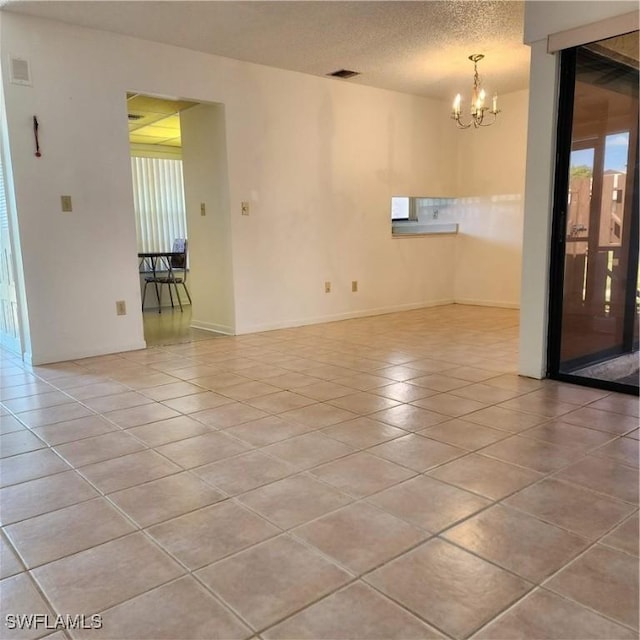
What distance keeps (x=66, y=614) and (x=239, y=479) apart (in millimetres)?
785

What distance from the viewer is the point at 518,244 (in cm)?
642


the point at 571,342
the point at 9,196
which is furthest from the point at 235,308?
the point at 571,342

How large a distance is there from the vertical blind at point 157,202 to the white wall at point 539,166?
5.29 meters

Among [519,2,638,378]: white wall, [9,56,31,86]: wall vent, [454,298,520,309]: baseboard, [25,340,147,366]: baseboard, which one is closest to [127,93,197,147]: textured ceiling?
[9,56,31,86]: wall vent

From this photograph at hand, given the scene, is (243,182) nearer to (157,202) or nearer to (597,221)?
(597,221)

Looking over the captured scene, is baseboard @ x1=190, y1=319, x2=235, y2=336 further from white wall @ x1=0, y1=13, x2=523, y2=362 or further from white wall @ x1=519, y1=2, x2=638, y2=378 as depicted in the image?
Result: white wall @ x1=519, y1=2, x2=638, y2=378

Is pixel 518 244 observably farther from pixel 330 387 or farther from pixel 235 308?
pixel 330 387

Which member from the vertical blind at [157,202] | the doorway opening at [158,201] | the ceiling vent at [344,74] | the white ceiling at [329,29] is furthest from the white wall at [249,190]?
the vertical blind at [157,202]

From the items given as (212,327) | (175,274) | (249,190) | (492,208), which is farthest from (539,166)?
(175,274)

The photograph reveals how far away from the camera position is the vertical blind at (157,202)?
7.45m

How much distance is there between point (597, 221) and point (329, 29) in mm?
2410

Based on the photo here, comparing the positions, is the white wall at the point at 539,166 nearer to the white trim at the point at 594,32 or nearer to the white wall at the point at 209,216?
the white trim at the point at 594,32

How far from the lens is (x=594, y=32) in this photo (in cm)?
285

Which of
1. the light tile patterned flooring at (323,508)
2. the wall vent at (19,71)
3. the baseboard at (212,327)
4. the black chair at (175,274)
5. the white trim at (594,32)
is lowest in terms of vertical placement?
the baseboard at (212,327)
